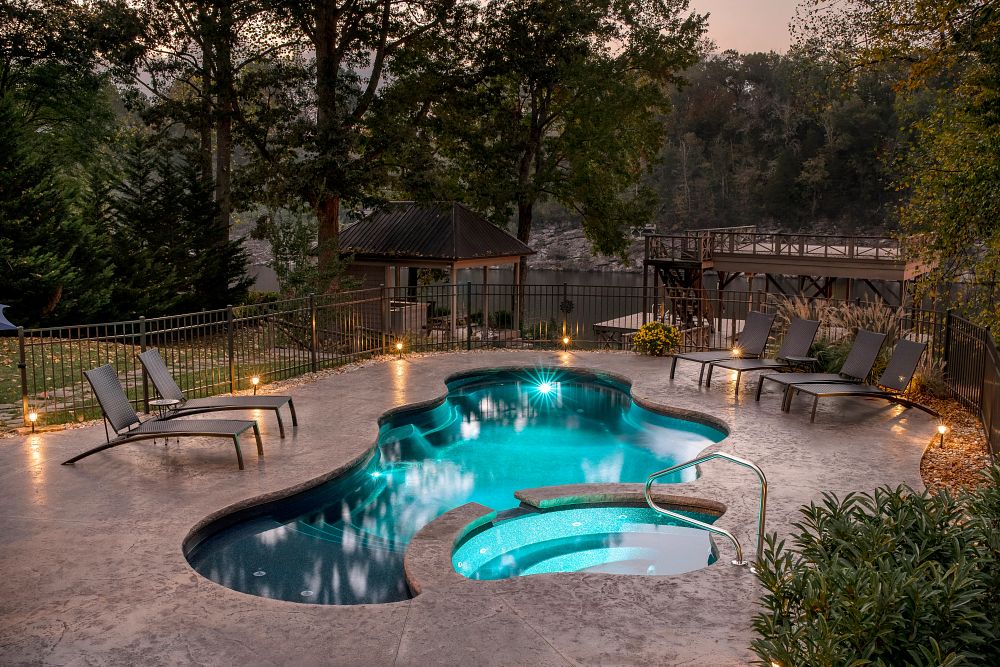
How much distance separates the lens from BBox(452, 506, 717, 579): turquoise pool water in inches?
282

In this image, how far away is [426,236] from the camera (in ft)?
73.3

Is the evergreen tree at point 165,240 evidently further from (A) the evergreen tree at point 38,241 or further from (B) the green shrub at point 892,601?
(B) the green shrub at point 892,601

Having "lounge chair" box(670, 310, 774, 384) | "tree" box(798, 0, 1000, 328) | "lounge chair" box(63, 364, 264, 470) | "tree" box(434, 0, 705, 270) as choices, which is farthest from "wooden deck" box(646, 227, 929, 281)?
"lounge chair" box(63, 364, 264, 470)

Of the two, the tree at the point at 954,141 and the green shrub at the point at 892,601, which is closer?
the green shrub at the point at 892,601

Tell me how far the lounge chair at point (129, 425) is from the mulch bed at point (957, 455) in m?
6.92

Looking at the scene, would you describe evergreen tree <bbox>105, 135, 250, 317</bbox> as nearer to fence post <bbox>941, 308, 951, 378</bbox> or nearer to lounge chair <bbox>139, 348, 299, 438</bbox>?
lounge chair <bbox>139, 348, 299, 438</bbox>

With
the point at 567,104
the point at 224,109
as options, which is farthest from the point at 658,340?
the point at 567,104

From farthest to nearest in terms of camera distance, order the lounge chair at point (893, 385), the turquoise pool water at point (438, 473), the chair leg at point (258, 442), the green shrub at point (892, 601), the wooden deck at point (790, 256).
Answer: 1. the wooden deck at point (790, 256)
2. the lounge chair at point (893, 385)
3. the chair leg at point (258, 442)
4. the turquoise pool water at point (438, 473)
5. the green shrub at point (892, 601)

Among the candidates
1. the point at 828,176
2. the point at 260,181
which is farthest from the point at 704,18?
the point at 828,176

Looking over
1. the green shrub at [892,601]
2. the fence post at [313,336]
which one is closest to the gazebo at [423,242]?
the fence post at [313,336]

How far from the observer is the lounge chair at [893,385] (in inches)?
421

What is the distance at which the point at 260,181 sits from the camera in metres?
22.8

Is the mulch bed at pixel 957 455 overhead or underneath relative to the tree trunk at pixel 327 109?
underneath

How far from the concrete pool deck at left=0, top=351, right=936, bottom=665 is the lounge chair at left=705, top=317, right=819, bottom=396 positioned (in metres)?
2.34
